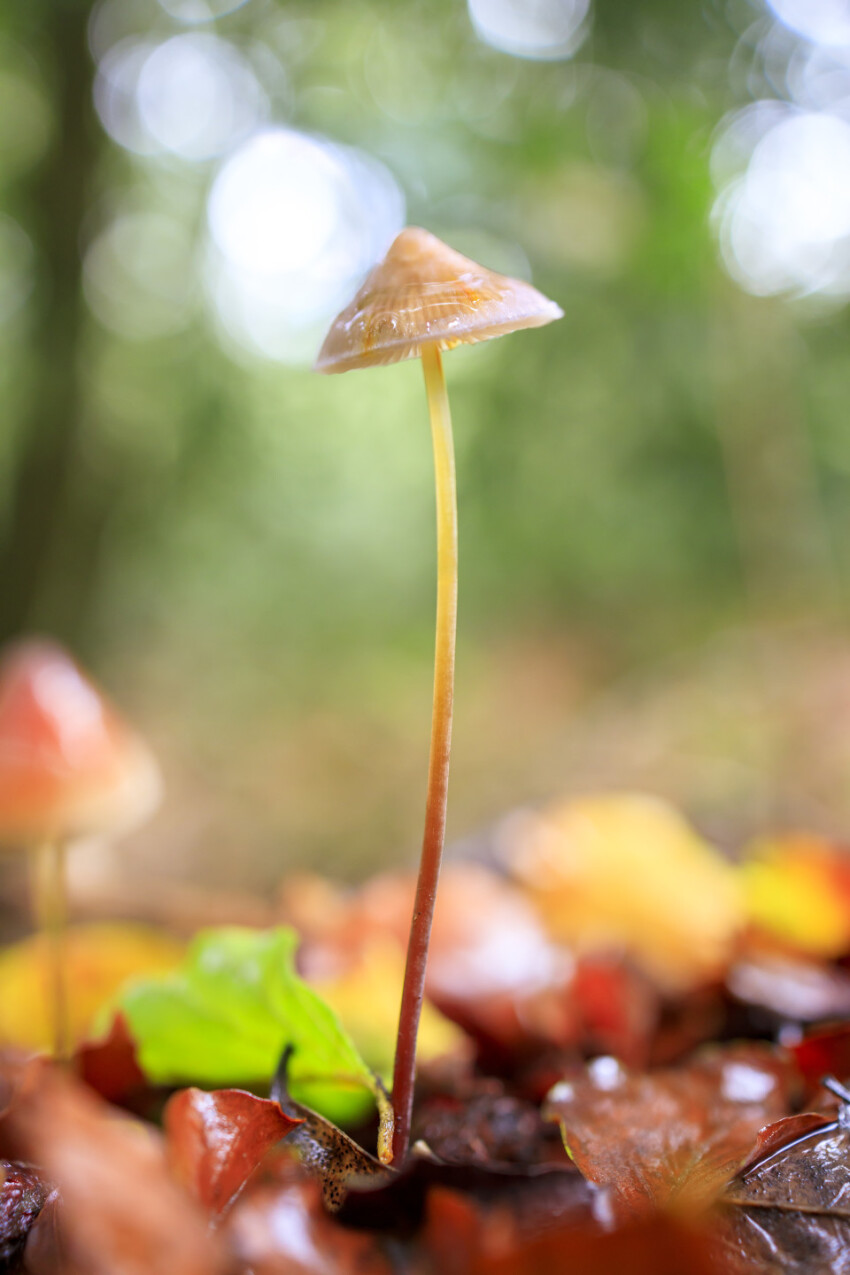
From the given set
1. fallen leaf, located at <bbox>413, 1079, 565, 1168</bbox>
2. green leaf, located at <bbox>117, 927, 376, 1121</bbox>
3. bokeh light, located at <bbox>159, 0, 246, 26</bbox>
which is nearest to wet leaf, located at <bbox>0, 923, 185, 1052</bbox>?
green leaf, located at <bbox>117, 927, 376, 1121</bbox>

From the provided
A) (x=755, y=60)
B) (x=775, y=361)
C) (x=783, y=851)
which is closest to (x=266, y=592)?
(x=775, y=361)

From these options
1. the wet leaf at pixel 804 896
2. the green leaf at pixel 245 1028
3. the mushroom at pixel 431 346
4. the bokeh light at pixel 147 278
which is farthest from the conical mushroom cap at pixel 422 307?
the bokeh light at pixel 147 278

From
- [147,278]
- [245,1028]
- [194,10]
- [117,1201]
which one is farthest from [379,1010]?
[147,278]

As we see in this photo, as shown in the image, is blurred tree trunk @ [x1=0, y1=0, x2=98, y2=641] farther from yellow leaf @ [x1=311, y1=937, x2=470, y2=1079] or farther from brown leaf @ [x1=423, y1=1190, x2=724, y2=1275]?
brown leaf @ [x1=423, y1=1190, x2=724, y2=1275]

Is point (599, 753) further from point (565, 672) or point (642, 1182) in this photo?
point (565, 672)

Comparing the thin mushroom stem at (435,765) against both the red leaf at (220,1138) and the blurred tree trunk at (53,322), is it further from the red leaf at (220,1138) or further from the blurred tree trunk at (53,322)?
the blurred tree trunk at (53,322)

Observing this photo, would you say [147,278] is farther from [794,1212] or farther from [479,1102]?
[794,1212]
